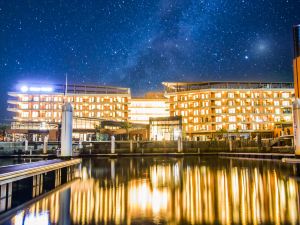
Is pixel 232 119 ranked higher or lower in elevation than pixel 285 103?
lower

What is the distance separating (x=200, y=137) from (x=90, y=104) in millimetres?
45103

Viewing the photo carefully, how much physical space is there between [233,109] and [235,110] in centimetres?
79

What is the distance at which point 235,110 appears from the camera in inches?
4166

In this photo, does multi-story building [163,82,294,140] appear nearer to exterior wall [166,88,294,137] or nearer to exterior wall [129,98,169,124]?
exterior wall [166,88,294,137]

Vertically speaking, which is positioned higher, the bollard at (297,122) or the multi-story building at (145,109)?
the multi-story building at (145,109)

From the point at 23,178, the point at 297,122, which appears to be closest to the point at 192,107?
the point at 297,122

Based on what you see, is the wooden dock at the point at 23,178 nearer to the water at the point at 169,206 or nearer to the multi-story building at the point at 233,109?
the water at the point at 169,206

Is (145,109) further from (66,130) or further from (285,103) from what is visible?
(66,130)

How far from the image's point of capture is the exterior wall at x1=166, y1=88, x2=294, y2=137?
104m

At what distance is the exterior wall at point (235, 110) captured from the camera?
4097 inches

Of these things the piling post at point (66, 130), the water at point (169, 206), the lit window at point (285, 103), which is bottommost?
the water at point (169, 206)

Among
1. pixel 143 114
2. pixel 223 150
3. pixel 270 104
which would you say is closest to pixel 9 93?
pixel 143 114

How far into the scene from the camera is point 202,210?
373 inches

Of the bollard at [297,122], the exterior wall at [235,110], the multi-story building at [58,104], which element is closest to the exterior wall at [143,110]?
the multi-story building at [58,104]
